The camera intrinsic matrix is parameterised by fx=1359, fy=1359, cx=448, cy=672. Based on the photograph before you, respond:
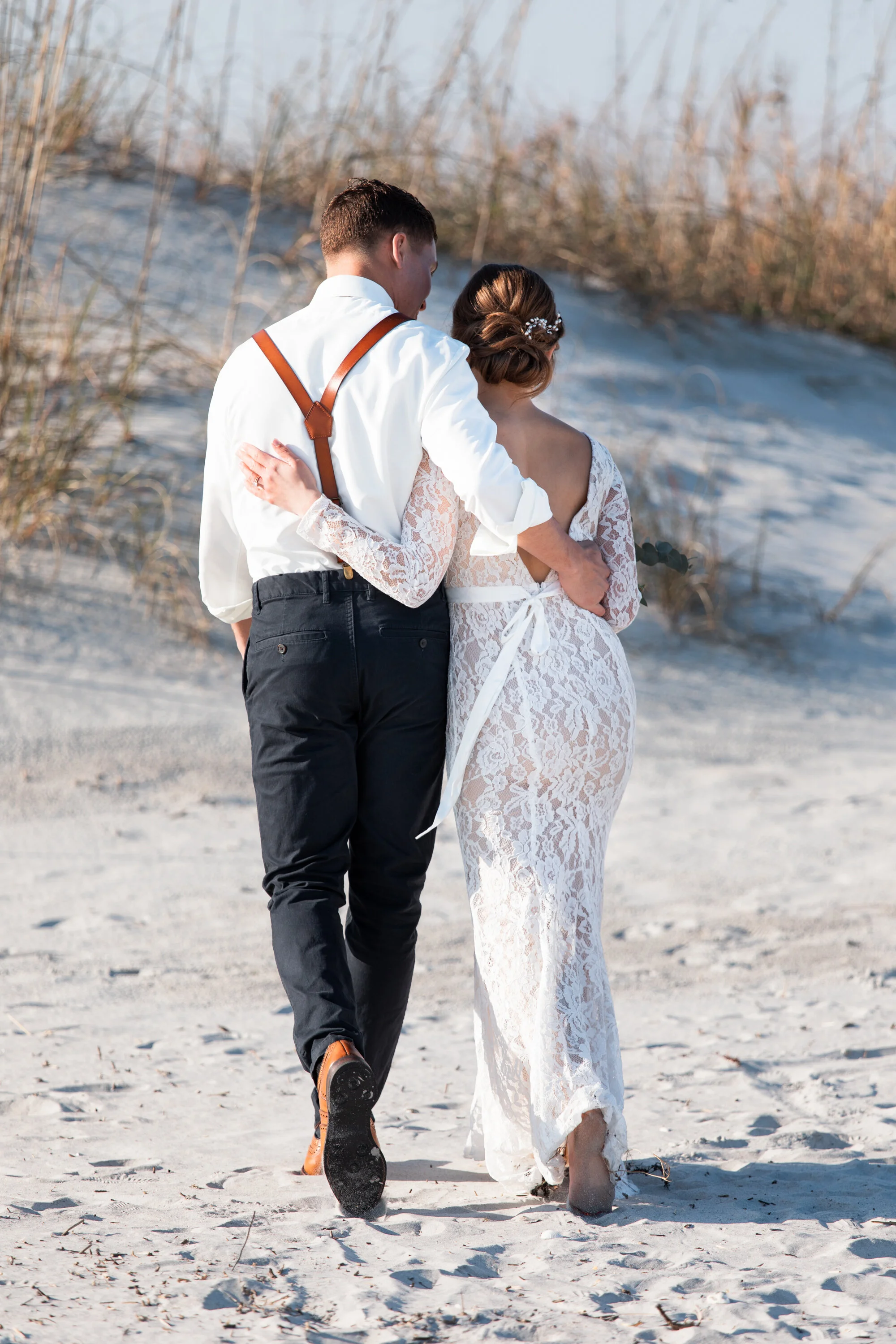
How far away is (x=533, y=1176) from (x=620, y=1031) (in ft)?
3.31

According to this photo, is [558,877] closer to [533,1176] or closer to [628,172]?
[533,1176]

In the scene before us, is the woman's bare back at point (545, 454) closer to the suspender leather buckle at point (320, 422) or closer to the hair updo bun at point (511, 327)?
the hair updo bun at point (511, 327)

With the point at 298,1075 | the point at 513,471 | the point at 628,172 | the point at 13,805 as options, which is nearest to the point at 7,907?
the point at 13,805

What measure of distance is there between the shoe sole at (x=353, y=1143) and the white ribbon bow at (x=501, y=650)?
1.51ft

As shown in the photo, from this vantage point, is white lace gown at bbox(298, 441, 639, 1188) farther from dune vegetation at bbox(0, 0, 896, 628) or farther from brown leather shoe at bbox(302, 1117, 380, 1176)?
dune vegetation at bbox(0, 0, 896, 628)

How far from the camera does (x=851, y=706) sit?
6594mm

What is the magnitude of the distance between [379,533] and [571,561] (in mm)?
350

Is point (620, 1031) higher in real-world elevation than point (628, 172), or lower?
lower

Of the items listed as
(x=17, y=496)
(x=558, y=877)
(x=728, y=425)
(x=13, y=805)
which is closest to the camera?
(x=558, y=877)

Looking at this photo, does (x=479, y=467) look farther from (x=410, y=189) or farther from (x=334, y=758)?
(x=410, y=189)

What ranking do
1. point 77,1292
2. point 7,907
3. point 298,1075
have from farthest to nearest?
point 7,907, point 298,1075, point 77,1292

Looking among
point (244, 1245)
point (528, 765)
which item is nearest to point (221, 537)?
point (528, 765)

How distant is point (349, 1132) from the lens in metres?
2.18

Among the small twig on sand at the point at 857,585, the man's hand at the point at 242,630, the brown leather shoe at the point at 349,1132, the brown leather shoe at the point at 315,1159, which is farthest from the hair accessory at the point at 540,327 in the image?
the small twig on sand at the point at 857,585
